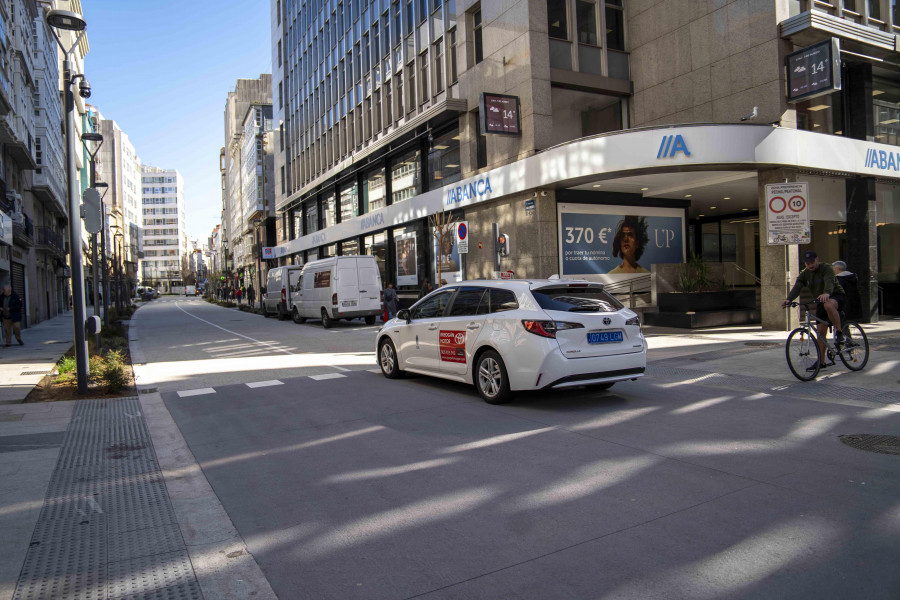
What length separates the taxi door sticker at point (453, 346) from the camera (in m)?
8.18

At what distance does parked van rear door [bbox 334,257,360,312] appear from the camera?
22.8 meters

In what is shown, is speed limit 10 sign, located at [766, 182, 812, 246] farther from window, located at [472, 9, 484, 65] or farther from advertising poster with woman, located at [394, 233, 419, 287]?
advertising poster with woman, located at [394, 233, 419, 287]

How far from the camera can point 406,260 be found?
29.8 m

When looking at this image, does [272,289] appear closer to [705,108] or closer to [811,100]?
[705,108]

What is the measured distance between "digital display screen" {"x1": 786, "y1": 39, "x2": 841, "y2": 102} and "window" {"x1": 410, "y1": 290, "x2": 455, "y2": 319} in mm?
12447

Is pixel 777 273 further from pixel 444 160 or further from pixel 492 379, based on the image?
pixel 444 160

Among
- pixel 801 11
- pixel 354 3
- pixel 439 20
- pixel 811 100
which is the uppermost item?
pixel 354 3

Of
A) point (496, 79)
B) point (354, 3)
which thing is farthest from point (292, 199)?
point (496, 79)

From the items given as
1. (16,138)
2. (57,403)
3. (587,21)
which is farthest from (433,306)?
(16,138)

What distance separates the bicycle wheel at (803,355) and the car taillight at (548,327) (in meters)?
3.63

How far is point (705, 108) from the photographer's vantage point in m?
18.6

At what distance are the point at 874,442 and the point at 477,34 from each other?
2229 cm

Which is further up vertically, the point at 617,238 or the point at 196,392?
the point at 617,238

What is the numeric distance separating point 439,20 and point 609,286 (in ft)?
46.1
